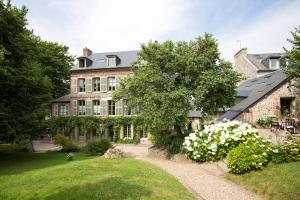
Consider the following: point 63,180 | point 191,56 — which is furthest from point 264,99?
point 63,180

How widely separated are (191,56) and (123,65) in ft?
49.5

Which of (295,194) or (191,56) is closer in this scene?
(295,194)

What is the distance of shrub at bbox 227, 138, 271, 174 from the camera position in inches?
404

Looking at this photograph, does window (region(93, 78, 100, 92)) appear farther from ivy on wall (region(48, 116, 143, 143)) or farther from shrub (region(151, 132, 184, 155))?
shrub (region(151, 132, 184, 155))

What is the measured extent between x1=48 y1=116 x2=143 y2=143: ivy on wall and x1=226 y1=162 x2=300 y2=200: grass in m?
19.0

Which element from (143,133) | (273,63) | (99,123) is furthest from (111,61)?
(273,63)

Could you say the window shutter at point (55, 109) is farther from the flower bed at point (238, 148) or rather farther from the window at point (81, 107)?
the flower bed at point (238, 148)

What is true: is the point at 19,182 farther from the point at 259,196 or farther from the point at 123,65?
the point at 123,65

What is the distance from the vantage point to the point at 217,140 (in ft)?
42.3

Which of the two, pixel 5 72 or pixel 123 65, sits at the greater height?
pixel 123 65

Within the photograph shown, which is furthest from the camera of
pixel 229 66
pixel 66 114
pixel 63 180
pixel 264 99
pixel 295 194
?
pixel 66 114

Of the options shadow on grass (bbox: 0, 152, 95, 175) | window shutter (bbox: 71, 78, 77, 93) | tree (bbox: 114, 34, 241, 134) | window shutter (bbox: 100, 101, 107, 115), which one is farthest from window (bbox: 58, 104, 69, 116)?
tree (bbox: 114, 34, 241, 134)

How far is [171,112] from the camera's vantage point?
617 inches

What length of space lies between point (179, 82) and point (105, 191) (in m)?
10.4
